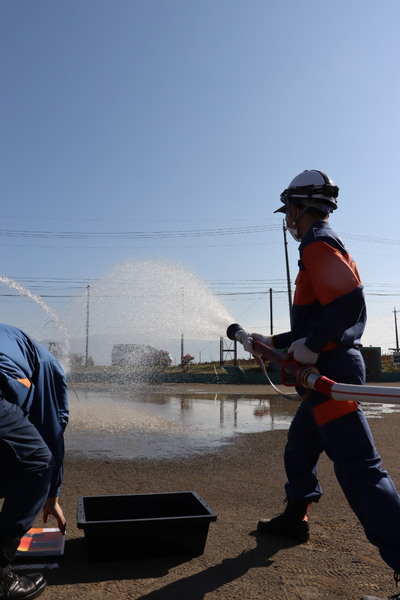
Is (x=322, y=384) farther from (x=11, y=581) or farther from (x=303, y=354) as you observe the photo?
(x=11, y=581)

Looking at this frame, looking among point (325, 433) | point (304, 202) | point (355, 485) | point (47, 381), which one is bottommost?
point (355, 485)

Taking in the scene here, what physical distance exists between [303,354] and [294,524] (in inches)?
57.5

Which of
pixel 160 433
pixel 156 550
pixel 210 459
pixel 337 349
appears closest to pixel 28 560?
pixel 156 550

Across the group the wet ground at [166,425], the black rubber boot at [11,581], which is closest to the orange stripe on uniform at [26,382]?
the black rubber boot at [11,581]

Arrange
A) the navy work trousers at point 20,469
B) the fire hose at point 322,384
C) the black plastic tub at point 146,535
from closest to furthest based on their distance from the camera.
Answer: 1. the fire hose at point 322,384
2. the navy work trousers at point 20,469
3. the black plastic tub at point 146,535

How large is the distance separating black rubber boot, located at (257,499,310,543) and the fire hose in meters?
1.09

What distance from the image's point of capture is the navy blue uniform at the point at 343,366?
254cm

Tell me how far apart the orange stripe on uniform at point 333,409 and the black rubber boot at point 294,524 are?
1120 millimetres

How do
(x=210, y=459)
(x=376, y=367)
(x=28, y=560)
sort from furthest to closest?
(x=376, y=367)
(x=210, y=459)
(x=28, y=560)

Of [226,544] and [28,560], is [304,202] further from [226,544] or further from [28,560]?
[28,560]

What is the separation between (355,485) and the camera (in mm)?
2615

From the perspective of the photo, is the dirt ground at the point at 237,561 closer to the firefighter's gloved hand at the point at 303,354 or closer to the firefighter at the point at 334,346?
the firefighter at the point at 334,346

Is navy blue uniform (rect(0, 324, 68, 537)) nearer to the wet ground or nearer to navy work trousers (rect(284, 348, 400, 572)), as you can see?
navy work trousers (rect(284, 348, 400, 572))

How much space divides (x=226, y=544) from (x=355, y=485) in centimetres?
126
